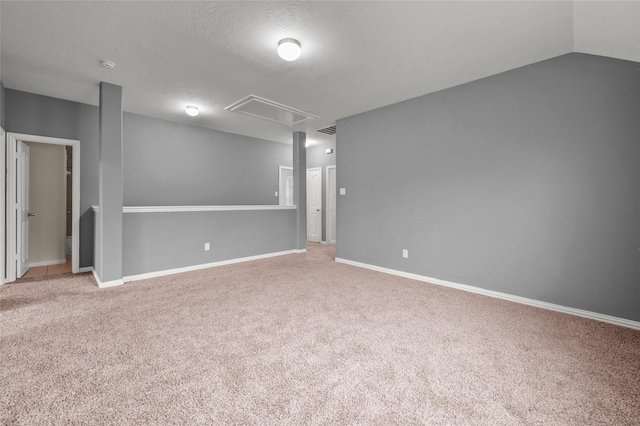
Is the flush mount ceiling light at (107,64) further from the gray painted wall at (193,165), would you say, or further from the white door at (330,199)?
the white door at (330,199)

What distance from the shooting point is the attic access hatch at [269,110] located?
13.5 ft

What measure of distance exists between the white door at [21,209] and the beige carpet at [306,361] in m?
0.88

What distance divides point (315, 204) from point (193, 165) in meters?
3.28

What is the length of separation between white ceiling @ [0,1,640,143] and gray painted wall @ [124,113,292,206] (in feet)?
3.69

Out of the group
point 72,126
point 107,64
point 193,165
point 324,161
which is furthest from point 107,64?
point 324,161

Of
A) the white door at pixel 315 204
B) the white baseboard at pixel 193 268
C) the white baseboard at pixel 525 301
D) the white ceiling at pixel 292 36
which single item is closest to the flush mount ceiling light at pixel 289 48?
the white ceiling at pixel 292 36

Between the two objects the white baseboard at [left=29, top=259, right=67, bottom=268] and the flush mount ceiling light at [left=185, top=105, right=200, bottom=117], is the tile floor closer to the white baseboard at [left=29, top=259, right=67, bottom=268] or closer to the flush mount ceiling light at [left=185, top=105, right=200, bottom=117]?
the white baseboard at [left=29, top=259, right=67, bottom=268]

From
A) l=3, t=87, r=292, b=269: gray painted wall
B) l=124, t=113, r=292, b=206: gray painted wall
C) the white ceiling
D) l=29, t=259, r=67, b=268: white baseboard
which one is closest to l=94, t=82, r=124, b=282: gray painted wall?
the white ceiling

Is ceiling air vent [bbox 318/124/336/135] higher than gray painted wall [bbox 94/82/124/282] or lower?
higher

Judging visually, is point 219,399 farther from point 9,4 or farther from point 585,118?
point 585,118

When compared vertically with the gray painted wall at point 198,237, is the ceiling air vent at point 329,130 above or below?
above

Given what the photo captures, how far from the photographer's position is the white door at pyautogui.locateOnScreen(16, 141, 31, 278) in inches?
146

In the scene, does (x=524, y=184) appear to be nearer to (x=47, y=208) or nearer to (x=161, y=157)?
(x=161, y=157)

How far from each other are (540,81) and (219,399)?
412 cm
